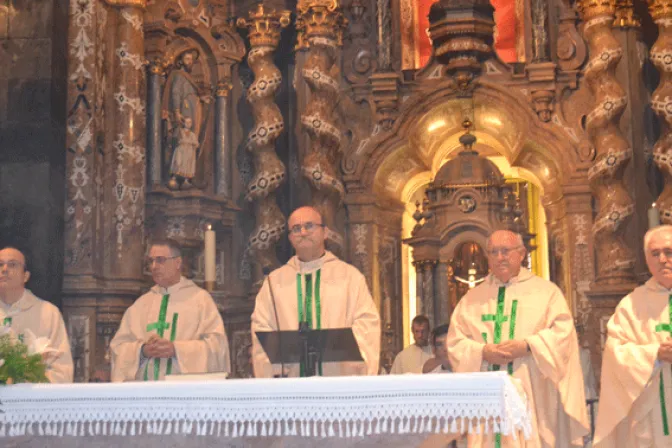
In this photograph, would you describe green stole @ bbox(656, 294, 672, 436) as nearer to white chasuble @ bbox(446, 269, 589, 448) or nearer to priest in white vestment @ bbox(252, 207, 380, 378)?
white chasuble @ bbox(446, 269, 589, 448)

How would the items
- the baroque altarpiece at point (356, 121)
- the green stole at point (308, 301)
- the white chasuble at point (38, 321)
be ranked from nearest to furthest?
the white chasuble at point (38, 321), the green stole at point (308, 301), the baroque altarpiece at point (356, 121)

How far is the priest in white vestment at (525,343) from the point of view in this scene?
6.52 m

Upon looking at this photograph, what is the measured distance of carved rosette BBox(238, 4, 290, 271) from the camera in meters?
11.7

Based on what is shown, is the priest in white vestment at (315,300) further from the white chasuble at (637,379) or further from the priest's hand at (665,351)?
the priest's hand at (665,351)

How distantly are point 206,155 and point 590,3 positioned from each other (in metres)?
4.60

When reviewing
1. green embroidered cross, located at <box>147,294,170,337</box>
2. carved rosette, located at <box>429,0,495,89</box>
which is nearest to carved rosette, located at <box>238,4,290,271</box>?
carved rosette, located at <box>429,0,495,89</box>

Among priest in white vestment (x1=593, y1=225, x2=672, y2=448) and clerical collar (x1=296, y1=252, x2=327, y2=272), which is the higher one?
clerical collar (x1=296, y1=252, x2=327, y2=272)

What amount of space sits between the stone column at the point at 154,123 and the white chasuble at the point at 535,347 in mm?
5080

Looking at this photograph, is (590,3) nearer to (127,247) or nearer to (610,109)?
(610,109)

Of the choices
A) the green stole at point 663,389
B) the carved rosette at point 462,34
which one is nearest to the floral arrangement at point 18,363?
the green stole at point 663,389

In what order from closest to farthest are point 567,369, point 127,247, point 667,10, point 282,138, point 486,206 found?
point 567,369 < point 127,247 < point 667,10 < point 282,138 < point 486,206

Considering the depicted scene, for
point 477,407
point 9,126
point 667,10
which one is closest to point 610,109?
point 667,10

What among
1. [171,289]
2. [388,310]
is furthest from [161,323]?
[388,310]

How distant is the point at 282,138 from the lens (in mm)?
12461
